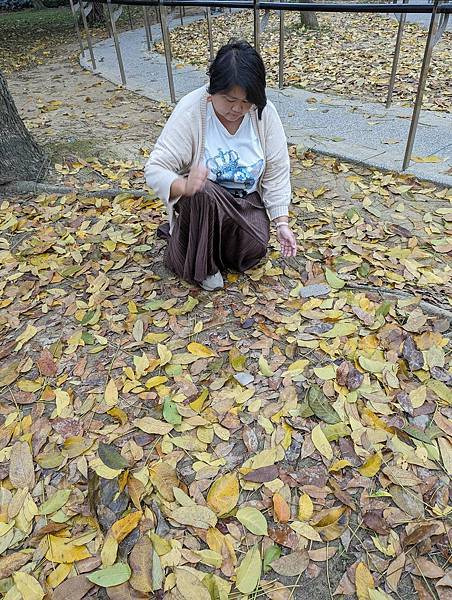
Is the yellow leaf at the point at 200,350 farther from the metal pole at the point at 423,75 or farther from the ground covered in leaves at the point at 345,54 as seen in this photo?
the ground covered in leaves at the point at 345,54

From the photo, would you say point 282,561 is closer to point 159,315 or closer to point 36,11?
point 159,315

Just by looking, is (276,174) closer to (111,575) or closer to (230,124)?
(230,124)

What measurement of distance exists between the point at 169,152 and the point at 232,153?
0.27 m

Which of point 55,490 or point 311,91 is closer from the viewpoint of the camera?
point 55,490

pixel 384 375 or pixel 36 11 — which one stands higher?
pixel 384 375

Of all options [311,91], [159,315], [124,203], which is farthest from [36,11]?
[159,315]

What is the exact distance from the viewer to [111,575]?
1.34 meters

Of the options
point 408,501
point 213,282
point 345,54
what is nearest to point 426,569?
point 408,501

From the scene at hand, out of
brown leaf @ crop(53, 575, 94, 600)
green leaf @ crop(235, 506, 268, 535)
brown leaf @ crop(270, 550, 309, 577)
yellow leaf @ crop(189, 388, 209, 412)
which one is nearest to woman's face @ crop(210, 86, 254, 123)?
yellow leaf @ crop(189, 388, 209, 412)

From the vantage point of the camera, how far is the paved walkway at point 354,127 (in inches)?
139

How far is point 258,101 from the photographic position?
6.13 feet

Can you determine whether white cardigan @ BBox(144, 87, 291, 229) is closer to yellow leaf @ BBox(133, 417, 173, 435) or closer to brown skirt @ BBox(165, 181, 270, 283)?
brown skirt @ BBox(165, 181, 270, 283)

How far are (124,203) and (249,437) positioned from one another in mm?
1933

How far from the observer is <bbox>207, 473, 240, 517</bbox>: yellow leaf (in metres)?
1.48
